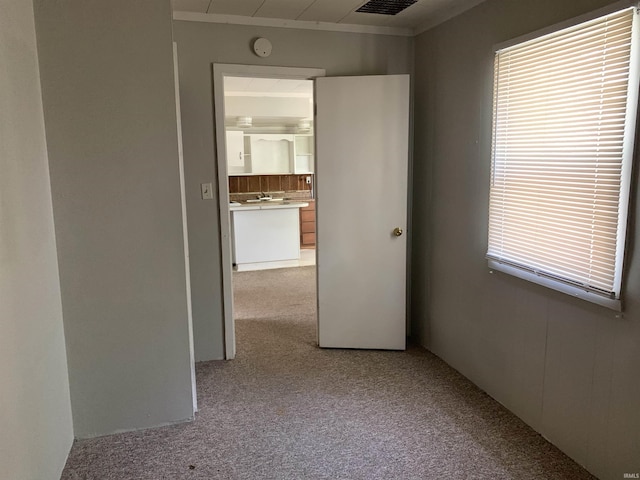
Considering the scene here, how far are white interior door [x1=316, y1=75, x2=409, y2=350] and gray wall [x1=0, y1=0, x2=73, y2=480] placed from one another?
70.3 inches

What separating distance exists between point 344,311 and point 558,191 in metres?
1.80

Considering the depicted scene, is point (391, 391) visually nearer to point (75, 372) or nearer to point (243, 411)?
point (243, 411)

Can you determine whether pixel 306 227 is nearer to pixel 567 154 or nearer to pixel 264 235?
pixel 264 235

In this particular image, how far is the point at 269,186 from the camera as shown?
828cm

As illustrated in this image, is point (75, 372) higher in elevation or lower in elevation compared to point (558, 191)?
lower

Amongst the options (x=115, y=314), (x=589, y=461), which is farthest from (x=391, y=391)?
(x=115, y=314)

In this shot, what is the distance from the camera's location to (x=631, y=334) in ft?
6.28

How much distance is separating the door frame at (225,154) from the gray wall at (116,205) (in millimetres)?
857

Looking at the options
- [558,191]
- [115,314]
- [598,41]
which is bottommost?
[115,314]

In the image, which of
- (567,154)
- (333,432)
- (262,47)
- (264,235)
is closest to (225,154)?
(262,47)

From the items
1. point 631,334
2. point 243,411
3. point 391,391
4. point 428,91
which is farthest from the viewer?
point 428,91

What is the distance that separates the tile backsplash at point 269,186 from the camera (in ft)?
26.5

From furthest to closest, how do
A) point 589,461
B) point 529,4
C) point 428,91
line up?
point 428,91 → point 529,4 → point 589,461

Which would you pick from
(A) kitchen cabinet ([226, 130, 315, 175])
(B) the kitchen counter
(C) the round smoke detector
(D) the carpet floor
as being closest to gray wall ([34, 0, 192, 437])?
(D) the carpet floor
